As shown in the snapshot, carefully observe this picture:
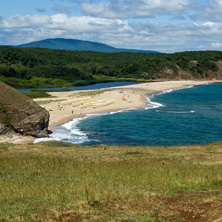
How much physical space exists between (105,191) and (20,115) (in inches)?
1274

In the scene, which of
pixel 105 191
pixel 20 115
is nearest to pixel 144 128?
pixel 20 115

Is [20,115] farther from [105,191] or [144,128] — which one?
[105,191]

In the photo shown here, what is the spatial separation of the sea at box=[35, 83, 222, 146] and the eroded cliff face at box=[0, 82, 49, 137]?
280 cm

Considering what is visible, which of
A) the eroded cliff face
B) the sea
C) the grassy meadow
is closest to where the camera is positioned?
the grassy meadow

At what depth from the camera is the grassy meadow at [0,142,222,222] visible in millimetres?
10102

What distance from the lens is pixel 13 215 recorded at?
958 cm

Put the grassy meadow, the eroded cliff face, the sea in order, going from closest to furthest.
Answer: the grassy meadow
the eroded cliff face
the sea

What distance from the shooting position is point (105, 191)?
40.7 ft

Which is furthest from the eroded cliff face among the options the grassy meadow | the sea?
the grassy meadow

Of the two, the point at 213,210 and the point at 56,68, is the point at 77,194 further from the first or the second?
the point at 56,68

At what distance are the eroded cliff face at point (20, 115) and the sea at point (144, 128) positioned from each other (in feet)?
9.20

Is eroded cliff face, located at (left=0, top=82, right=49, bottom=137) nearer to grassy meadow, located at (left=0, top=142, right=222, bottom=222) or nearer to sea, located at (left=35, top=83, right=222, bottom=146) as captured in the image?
sea, located at (left=35, top=83, right=222, bottom=146)

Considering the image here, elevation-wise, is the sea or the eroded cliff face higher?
the eroded cliff face

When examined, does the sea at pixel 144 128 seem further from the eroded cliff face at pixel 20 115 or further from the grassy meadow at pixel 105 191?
the grassy meadow at pixel 105 191
